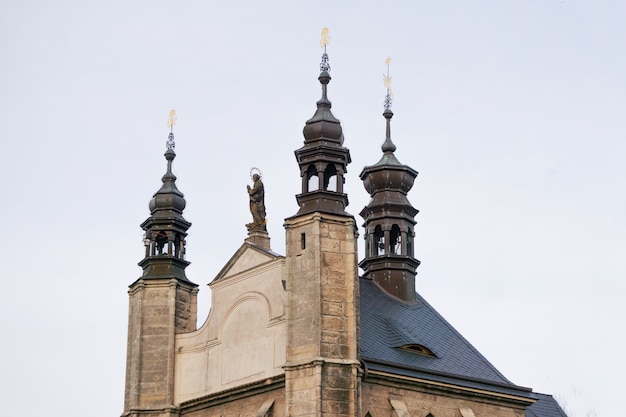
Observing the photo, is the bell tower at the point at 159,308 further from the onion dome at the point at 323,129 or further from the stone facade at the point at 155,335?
the onion dome at the point at 323,129

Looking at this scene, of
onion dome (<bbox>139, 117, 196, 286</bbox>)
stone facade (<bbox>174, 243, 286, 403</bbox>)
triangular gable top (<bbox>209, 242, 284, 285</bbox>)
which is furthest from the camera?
onion dome (<bbox>139, 117, 196, 286</bbox>)

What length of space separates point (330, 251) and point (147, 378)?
8.43m

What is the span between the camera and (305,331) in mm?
39812

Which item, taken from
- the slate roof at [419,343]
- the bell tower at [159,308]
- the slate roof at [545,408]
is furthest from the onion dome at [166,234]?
the slate roof at [545,408]

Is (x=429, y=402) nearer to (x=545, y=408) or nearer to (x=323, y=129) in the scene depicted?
(x=323, y=129)

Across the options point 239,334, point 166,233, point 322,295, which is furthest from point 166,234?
point 322,295

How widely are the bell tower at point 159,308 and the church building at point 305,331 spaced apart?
43 mm

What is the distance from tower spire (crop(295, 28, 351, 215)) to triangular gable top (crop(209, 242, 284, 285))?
2.33 m

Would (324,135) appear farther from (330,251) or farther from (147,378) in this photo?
(147,378)

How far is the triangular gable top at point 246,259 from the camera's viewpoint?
43.7 meters

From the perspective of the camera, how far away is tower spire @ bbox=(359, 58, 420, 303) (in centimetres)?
5034

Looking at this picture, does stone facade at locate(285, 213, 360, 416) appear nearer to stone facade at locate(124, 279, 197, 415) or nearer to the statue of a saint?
the statue of a saint

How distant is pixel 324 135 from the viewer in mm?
42750

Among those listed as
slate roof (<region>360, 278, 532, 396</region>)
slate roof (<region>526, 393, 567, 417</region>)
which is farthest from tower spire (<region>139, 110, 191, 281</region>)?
slate roof (<region>526, 393, 567, 417</region>)
